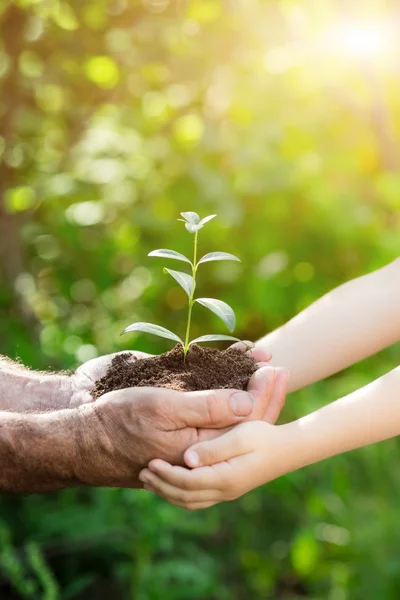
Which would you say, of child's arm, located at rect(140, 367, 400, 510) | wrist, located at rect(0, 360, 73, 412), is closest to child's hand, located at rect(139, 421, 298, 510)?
child's arm, located at rect(140, 367, 400, 510)

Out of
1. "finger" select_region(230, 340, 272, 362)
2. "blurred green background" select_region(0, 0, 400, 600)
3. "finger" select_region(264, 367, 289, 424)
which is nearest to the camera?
"finger" select_region(264, 367, 289, 424)

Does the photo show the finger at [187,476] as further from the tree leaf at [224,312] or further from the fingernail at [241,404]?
the tree leaf at [224,312]

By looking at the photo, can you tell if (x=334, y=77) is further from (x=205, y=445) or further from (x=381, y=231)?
(x=205, y=445)

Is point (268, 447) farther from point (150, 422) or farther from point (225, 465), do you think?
point (150, 422)

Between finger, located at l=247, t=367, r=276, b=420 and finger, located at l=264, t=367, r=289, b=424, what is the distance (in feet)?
0.04

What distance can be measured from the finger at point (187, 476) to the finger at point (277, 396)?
162 millimetres

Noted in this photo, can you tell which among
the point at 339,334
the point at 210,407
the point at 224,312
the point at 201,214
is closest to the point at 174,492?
the point at 210,407

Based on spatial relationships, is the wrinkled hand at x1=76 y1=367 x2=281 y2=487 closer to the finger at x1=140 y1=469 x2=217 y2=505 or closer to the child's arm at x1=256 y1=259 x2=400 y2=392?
the finger at x1=140 y1=469 x2=217 y2=505

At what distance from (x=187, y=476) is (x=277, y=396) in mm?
238

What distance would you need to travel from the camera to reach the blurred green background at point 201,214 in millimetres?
2760

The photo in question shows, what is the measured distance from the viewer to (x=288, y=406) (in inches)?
114

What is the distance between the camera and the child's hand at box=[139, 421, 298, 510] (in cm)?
144

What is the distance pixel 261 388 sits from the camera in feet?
4.92

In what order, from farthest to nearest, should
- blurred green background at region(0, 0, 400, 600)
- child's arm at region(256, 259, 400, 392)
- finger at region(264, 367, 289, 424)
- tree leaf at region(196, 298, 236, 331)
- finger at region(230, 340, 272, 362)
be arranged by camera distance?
1. blurred green background at region(0, 0, 400, 600)
2. child's arm at region(256, 259, 400, 392)
3. finger at region(230, 340, 272, 362)
4. finger at region(264, 367, 289, 424)
5. tree leaf at region(196, 298, 236, 331)
